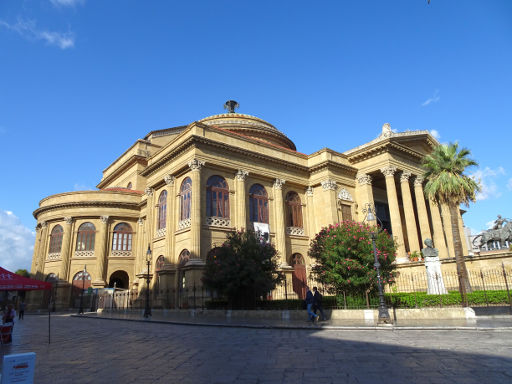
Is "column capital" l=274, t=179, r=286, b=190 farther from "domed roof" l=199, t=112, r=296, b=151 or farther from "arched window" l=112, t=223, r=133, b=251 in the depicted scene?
"arched window" l=112, t=223, r=133, b=251

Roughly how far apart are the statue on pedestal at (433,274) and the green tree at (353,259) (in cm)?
191

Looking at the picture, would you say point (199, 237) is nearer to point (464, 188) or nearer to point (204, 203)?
point (204, 203)

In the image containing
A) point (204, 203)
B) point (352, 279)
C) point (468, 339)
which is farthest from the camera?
point (204, 203)

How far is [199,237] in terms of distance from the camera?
24219mm

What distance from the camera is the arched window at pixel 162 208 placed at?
29.2m

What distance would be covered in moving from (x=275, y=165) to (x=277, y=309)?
14.2m

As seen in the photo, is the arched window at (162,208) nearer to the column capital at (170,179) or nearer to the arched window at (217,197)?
the column capital at (170,179)

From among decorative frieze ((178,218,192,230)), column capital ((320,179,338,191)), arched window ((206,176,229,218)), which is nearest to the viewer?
decorative frieze ((178,218,192,230))

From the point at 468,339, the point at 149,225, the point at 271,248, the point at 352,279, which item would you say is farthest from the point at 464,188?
the point at 149,225

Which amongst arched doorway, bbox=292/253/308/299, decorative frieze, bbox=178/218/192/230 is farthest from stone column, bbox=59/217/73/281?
arched doorway, bbox=292/253/308/299

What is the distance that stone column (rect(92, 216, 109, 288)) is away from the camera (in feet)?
108

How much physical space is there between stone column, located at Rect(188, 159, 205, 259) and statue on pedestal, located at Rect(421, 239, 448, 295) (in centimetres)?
1360

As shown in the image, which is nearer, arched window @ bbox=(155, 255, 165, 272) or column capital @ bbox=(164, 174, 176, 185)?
arched window @ bbox=(155, 255, 165, 272)

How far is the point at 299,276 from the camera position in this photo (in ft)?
96.4
